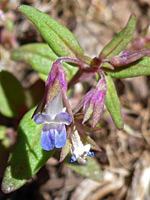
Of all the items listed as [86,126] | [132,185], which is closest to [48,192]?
[132,185]

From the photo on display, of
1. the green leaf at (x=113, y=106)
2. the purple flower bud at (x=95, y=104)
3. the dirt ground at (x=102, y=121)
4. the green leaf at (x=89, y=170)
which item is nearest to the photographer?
the purple flower bud at (x=95, y=104)

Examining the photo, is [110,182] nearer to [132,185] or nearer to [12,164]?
[132,185]

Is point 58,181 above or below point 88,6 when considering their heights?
below

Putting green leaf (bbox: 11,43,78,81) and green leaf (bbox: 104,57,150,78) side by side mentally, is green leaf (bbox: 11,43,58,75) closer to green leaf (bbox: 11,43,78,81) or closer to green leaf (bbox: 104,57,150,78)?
green leaf (bbox: 11,43,78,81)

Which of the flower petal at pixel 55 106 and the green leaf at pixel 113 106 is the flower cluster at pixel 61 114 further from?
the green leaf at pixel 113 106

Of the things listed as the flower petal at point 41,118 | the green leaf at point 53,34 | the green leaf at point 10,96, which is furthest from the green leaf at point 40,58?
the flower petal at point 41,118

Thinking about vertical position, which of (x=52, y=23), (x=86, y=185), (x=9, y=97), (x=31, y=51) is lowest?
(x=86, y=185)

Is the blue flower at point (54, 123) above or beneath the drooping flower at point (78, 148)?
above
